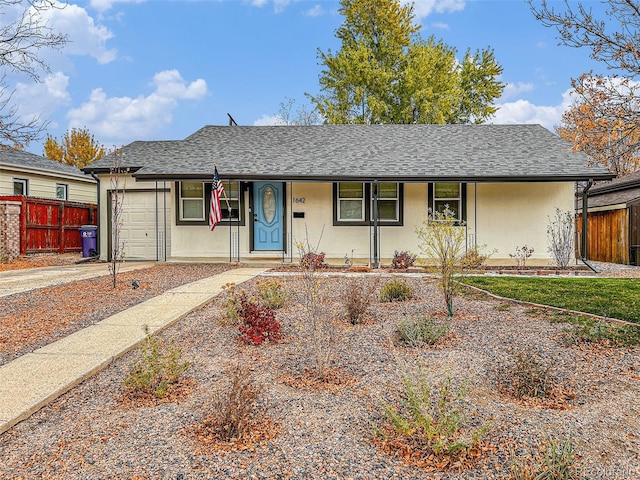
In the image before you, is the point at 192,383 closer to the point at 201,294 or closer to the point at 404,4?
the point at 201,294

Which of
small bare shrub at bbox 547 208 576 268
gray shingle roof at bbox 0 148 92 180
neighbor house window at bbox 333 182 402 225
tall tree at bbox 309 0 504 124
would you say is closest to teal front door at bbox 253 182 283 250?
neighbor house window at bbox 333 182 402 225

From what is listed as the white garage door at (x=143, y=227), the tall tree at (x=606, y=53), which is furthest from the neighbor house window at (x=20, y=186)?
the tall tree at (x=606, y=53)

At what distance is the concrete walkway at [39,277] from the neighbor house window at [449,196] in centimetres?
859

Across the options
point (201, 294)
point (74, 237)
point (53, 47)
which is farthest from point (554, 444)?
point (74, 237)

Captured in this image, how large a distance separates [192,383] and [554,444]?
281 centimetres

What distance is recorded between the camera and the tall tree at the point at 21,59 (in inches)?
421

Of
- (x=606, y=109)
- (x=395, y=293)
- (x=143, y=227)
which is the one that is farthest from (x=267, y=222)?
(x=606, y=109)

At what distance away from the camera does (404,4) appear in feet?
87.6

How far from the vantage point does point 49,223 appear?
1666 cm

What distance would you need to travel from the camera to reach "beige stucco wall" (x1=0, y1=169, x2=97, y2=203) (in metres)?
17.6

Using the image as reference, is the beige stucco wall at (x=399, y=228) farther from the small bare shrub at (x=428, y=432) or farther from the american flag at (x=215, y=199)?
the small bare shrub at (x=428, y=432)

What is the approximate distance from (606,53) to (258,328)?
4.89m

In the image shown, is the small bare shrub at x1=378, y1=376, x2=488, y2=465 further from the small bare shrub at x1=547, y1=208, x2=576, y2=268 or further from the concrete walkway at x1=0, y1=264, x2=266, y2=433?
the small bare shrub at x1=547, y1=208, x2=576, y2=268

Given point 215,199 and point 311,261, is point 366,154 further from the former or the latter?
point 311,261
